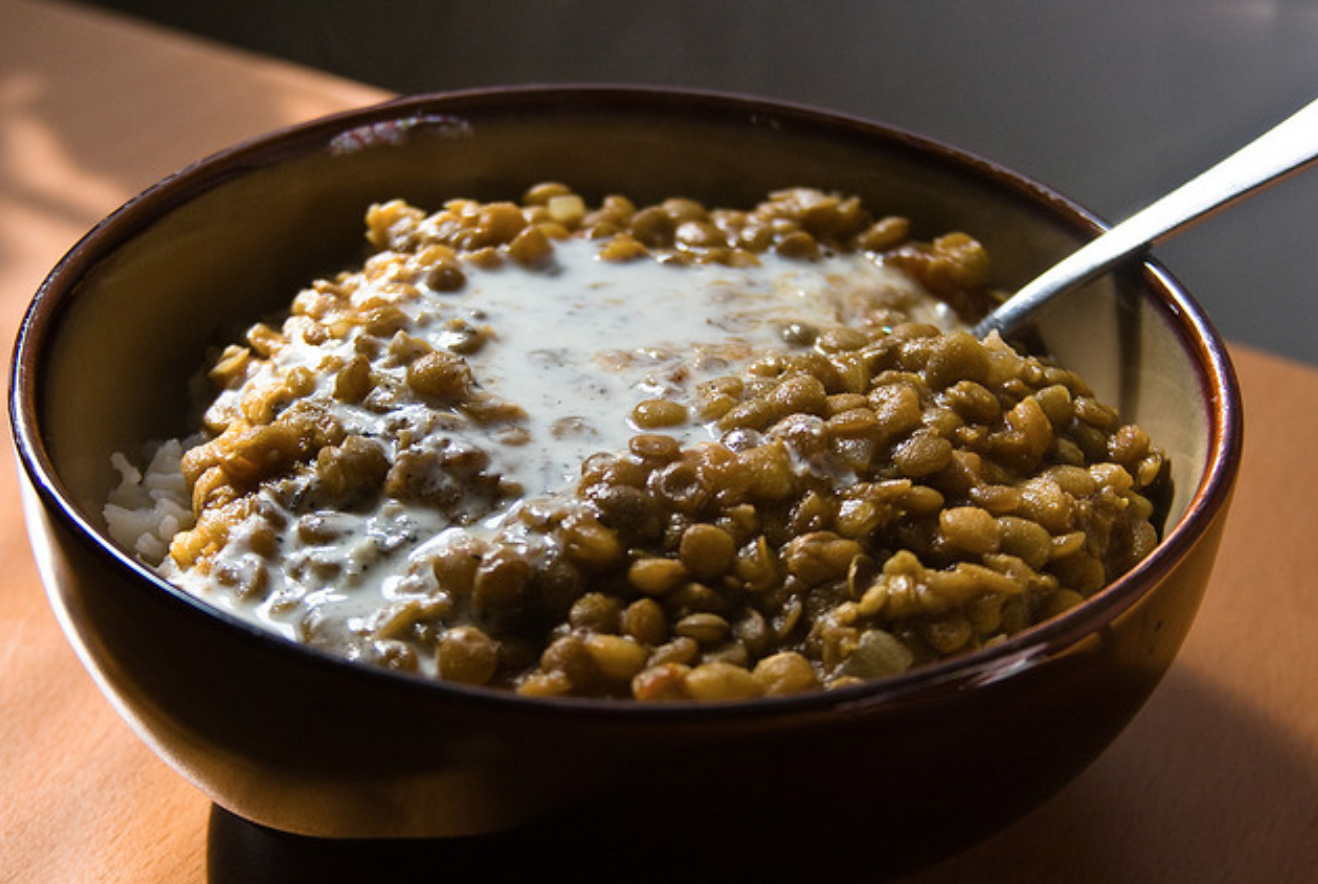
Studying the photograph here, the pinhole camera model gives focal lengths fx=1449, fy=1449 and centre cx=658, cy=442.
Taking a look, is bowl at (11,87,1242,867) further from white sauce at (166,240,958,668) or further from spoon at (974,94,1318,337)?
white sauce at (166,240,958,668)

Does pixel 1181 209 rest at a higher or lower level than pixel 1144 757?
higher

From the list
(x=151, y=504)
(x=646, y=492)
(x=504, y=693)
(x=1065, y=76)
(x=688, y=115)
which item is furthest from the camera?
(x=1065, y=76)

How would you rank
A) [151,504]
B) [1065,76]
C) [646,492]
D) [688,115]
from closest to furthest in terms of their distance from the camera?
[646,492] → [151,504] → [688,115] → [1065,76]

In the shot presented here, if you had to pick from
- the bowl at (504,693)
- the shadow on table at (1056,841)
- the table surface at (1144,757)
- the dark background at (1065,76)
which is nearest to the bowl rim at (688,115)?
the bowl at (504,693)

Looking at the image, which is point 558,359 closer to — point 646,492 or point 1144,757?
point 646,492

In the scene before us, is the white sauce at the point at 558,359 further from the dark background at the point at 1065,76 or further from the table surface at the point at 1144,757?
the dark background at the point at 1065,76

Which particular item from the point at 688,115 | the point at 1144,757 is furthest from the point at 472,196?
the point at 1144,757
